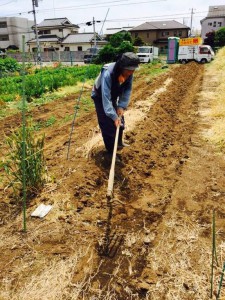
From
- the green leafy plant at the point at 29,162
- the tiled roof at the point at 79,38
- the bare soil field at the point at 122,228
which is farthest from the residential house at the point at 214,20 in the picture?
the green leafy plant at the point at 29,162

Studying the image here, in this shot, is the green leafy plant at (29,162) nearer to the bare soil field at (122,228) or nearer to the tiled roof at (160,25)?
the bare soil field at (122,228)

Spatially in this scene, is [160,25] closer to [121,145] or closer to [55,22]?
[55,22]

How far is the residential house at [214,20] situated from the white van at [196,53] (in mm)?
29802

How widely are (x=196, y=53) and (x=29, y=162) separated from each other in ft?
71.2

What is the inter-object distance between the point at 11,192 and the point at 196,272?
230 centimetres

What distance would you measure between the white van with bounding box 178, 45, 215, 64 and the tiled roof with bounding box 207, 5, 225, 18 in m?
30.9

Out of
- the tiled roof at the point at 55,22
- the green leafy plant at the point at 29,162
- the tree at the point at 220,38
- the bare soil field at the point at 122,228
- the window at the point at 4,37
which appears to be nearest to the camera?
the bare soil field at the point at 122,228

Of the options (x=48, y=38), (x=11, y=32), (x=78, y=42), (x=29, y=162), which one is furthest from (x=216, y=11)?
(x=29, y=162)

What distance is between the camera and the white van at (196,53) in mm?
21031

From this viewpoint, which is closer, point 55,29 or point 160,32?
point 160,32

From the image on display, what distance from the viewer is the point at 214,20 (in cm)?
4616

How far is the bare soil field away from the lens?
2.12 meters

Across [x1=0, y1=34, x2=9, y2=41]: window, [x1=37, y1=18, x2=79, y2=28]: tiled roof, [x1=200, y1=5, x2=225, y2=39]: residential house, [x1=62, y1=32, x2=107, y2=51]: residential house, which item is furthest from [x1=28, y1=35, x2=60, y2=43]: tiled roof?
[x1=200, y1=5, x2=225, y2=39]: residential house

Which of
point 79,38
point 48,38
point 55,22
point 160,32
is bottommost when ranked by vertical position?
point 79,38
